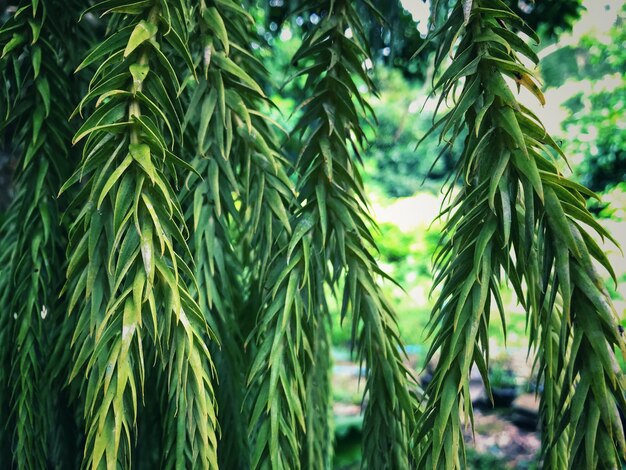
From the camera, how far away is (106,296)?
0.89 m

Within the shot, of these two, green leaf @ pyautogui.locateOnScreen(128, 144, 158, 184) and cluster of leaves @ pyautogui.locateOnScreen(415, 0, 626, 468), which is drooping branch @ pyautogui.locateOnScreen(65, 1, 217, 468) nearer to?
green leaf @ pyautogui.locateOnScreen(128, 144, 158, 184)

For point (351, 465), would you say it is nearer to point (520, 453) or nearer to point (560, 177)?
point (520, 453)

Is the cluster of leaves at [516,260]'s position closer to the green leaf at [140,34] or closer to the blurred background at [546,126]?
the blurred background at [546,126]

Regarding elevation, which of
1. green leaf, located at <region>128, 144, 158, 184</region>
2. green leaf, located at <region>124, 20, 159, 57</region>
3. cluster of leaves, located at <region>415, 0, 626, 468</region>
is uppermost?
green leaf, located at <region>124, 20, 159, 57</region>

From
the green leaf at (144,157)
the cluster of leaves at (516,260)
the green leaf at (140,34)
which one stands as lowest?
the cluster of leaves at (516,260)

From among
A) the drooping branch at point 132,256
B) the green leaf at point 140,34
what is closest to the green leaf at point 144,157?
the drooping branch at point 132,256

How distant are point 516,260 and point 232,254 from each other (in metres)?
0.61

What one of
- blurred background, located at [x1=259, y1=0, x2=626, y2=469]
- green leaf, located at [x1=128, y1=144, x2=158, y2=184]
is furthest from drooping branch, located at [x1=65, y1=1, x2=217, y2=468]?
blurred background, located at [x1=259, y1=0, x2=626, y2=469]

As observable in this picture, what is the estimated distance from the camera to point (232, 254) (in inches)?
47.7

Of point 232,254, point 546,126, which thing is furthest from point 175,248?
point 546,126

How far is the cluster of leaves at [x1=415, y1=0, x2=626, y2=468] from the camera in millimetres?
744

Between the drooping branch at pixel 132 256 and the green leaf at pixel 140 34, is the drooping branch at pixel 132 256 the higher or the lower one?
the lower one

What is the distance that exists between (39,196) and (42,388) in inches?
16.3

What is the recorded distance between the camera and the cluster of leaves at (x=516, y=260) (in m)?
0.74
